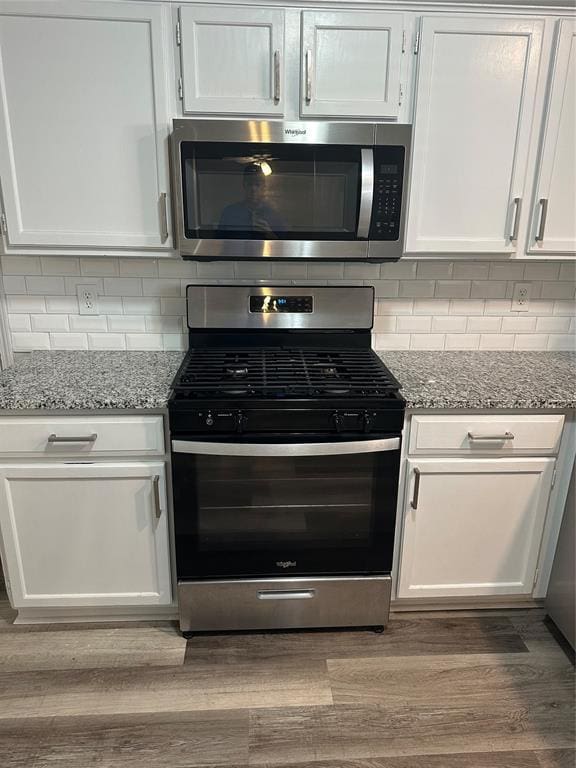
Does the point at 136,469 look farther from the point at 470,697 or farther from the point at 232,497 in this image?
the point at 470,697

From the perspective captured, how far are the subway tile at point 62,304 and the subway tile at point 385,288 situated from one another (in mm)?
1278

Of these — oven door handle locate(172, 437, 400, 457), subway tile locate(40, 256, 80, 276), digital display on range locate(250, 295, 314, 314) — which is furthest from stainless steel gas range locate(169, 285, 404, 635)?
subway tile locate(40, 256, 80, 276)

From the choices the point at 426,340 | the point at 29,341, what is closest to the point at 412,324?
the point at 426,340

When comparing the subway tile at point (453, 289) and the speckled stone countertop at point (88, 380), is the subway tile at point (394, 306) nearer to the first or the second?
the subway tile at point (453, 289)

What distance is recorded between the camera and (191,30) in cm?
162

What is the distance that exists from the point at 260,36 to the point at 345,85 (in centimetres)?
31

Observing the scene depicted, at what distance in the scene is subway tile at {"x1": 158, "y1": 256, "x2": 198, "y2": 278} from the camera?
2.11 meters

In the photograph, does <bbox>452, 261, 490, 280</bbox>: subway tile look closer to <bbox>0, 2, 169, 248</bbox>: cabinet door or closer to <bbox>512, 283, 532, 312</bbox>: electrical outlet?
<bbox>512, 283, 532, 312</bbox>: electrical outlet

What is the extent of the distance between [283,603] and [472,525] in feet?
2.46

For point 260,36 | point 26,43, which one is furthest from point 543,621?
point 26,43

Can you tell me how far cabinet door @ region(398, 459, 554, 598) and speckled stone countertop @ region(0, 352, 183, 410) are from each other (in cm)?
96

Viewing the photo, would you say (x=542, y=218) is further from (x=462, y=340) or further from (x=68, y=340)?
(x=68, y=340)

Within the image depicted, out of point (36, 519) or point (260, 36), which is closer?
point (260, 36)

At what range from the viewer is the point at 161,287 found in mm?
2135
